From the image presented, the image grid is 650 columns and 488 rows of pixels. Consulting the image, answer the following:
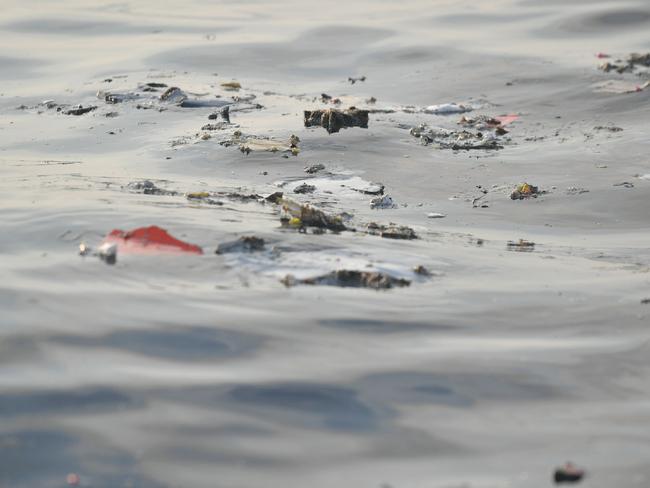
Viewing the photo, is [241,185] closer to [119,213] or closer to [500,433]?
[119,213]

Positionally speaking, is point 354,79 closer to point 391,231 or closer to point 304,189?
point 304,189

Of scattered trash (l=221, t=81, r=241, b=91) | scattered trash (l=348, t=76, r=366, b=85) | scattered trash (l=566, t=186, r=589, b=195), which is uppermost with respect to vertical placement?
scattered trash (l=348, t=76, r=366, b=85)

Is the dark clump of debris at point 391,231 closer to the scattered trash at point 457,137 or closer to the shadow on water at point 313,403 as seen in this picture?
the shadow on water at point 313,403

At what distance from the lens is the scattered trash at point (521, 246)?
13.9 ft

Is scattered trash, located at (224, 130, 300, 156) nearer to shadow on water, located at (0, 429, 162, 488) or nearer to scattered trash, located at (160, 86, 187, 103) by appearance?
scattered trash, located at (160, 86, 187, 103)

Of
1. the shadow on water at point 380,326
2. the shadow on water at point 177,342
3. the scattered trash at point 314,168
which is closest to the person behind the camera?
the shadow on water at point 177,342

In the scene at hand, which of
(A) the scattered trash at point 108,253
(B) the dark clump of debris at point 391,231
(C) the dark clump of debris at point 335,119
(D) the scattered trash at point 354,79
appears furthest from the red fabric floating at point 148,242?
(D) the scattered trash at point 354,79

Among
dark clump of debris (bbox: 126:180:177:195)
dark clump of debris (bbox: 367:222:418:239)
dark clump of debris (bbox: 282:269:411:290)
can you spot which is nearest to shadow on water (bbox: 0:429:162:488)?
dark clump of debris (bbox: 282:269:411:290)

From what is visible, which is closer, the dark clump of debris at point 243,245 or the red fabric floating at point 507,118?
the dark clump of debris at point 243,245

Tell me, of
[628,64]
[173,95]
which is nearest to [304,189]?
[173,95]

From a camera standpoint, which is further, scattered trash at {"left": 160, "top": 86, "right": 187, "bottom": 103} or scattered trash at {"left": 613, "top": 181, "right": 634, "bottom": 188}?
scattered trash at {"left": 160, "top": 86, "right": 187, "bottom": 103}

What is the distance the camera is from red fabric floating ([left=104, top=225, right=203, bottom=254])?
3.61 m

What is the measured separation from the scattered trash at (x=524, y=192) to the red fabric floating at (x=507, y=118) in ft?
4.95

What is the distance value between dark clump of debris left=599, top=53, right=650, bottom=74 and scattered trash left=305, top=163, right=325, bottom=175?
2840mm
